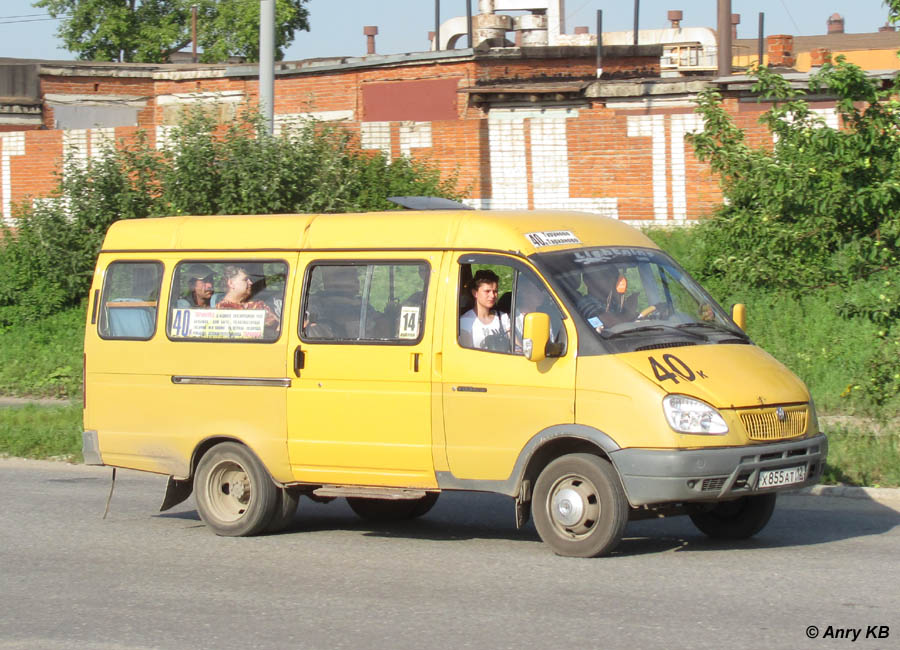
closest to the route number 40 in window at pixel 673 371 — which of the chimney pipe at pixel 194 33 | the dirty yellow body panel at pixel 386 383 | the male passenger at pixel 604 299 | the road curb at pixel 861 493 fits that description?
the dirty yellow body panel at pixel 386 383

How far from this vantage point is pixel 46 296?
2125cm

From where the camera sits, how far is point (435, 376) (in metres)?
8.41

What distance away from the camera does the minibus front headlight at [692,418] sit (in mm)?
7582

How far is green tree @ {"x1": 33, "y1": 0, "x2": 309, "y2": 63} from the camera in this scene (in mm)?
56656

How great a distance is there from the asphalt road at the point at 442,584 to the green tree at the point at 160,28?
160 feet

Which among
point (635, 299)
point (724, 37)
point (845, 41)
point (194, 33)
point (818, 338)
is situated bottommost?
point (818, 338)

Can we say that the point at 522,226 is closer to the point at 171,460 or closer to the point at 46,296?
the point at 171,460

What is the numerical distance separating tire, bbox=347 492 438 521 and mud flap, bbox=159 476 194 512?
127 cm

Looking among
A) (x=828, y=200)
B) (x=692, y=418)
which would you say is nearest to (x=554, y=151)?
(x=828, y=200)

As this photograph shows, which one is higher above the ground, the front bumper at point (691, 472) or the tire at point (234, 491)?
the front bumper at point (691, 472)

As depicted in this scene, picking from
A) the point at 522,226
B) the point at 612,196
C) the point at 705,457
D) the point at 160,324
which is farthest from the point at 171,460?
the point at 612,196

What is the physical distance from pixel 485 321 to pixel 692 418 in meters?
1.60

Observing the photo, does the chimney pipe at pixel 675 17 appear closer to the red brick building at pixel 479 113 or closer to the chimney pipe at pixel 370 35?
the chimney pipe at pixel 370 35

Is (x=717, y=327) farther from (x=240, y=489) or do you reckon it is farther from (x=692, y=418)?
(x=240, y=489)
